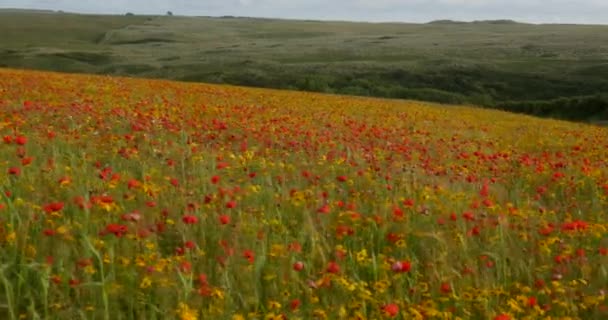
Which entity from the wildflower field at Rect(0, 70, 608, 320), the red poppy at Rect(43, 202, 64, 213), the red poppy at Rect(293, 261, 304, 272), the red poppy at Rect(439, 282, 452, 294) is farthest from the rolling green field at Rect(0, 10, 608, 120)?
the red poppy at Rect(43, 202, 64, 213)

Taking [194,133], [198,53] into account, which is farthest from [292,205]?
[198,53]

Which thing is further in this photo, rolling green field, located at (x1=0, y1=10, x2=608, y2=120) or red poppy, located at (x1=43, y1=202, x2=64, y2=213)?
rolling green field, located at (x1=0, y1=10, x2=608, y2=120)

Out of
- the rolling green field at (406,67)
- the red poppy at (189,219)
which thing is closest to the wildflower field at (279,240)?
the red poppy at (189,219)

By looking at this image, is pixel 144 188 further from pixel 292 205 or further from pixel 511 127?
pixel 511 127

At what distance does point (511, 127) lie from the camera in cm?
2183

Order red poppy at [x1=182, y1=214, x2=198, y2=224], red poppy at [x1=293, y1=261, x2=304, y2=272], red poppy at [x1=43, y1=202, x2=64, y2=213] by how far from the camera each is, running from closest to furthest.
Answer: red poppy at [x1=293, y1=261, x2=304, y2=272]
red poppy at [x1=43, y1=202, x2=64, y2=213]
red poppy at [x1=182, y1=214, x2=198, y2=224]

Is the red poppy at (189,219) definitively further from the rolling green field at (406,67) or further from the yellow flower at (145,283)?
the rolling green field at (406,67)

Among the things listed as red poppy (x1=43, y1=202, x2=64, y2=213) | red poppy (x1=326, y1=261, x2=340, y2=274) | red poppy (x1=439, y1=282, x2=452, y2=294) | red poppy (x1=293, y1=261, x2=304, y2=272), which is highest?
red poppy (x1=43, y1=202, x2=64, y2=213)

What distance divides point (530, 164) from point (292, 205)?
5.41 meters

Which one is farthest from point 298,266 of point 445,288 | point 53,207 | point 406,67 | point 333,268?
point 406,67

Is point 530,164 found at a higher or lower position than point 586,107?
higher

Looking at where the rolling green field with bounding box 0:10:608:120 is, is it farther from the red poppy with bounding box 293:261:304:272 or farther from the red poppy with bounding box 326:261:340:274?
the red poppy with bounding box 293:261:304:272

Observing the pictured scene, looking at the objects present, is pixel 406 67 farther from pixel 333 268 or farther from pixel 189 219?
pixel 333 268

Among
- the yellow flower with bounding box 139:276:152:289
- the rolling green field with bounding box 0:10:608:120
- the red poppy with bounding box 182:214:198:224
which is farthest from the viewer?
the rolling green field with bounding box 0:10:608:120
